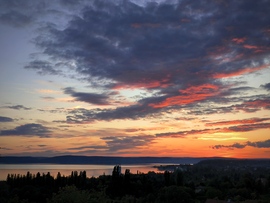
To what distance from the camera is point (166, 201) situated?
56750mm

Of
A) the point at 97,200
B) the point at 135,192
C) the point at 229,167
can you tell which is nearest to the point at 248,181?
the point at 135,192

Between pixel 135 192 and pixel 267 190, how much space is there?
1321 inches

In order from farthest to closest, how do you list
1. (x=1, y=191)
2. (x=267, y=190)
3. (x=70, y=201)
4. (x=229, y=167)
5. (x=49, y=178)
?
1. (x=229, y=167)
2. (x=49, y=178)
3. (x=267, y=190)
4. (x=1, y=191)
5. (x=70, y=201)

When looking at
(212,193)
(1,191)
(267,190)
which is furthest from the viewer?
(267,190)

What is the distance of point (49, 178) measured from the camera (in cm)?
8994

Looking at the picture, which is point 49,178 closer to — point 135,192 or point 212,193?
point 135,192

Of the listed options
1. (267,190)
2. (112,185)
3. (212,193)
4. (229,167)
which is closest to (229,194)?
(212,193)

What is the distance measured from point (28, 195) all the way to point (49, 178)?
98.8 feet

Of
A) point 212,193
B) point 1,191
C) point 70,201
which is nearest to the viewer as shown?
point 70,201

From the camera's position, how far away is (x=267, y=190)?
83250 millimetres

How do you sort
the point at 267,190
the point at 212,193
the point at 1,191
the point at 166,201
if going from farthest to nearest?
the point at 267,190, the point at 212,193, the point at 166,201, the point at 1,191

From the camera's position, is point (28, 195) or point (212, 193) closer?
point (28, 195)

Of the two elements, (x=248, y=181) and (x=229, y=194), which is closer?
(x=229, y=194)

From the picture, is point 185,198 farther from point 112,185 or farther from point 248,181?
point 248,181
